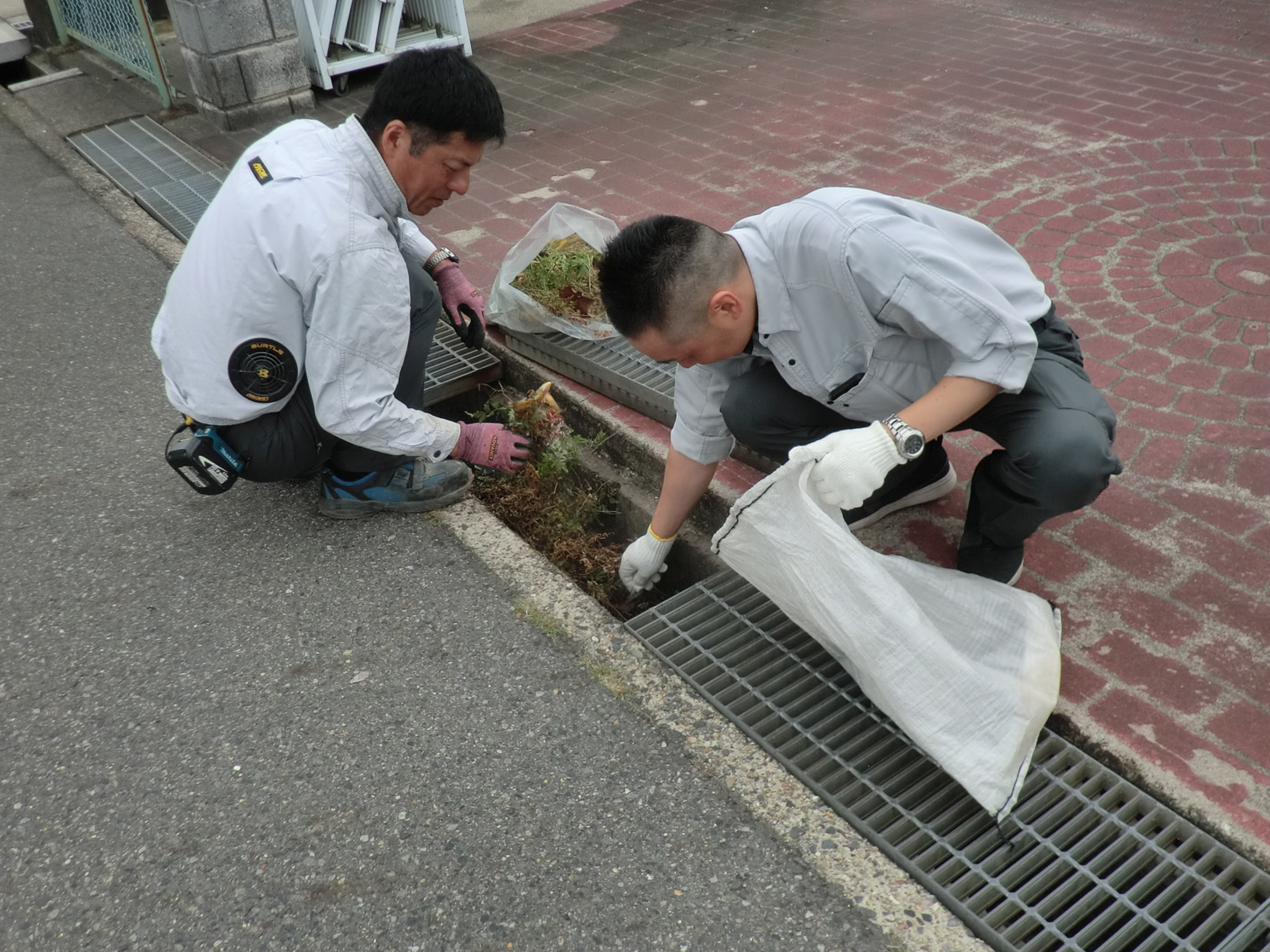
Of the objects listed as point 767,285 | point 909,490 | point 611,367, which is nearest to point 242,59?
point 611,367

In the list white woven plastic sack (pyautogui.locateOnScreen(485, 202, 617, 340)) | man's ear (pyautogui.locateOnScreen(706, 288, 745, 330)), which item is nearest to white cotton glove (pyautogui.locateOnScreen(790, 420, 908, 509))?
man's ear (pyautogui.locateOnScreen(706, 288, 745, 330))

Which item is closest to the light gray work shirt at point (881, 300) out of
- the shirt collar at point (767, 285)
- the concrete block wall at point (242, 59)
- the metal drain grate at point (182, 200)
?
the shirt collar at point (767, 285)

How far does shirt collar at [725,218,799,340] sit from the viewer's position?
88.4 inches

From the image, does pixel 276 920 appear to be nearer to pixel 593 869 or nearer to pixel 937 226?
pixel 593 869

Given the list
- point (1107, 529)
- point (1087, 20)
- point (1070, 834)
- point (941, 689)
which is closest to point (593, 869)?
point (941, 689)

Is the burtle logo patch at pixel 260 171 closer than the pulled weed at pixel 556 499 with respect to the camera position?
Yes

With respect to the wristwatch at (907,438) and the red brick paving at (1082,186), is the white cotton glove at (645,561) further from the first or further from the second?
the wristwatch at (907,438)

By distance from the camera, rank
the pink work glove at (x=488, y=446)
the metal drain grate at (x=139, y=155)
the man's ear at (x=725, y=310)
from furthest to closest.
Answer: the metal drain grate at (x=139, y=155) < the pink work glove at (x=488, y=446) < the man's ear at (x=725, y=310)

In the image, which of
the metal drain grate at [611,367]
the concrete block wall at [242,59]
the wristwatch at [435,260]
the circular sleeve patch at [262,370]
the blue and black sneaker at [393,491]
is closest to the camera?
the circular sleeve patch at [262,370]

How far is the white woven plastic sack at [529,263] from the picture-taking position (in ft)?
11.5

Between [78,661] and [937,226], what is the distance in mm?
2319

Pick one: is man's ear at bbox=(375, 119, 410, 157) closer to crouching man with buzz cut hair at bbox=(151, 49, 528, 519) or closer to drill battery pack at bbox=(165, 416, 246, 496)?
crouching man with buzz cut hair at bbox=(151, 49, 528, 519)

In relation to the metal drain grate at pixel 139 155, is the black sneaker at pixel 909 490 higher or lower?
lower

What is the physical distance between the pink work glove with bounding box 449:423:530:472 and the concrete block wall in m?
4.14
